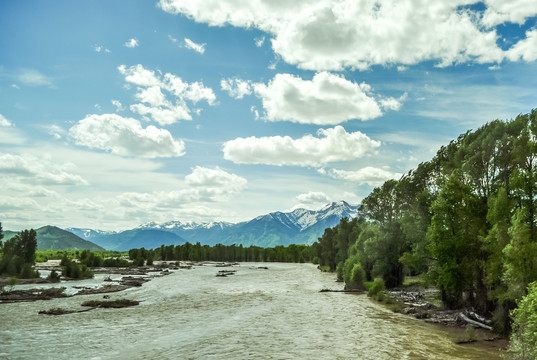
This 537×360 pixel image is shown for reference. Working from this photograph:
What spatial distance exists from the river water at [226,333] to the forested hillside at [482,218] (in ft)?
21.9

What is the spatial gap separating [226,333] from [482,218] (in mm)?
31556

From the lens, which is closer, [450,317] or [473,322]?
[473,322]

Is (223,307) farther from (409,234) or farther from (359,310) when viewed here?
(409,234)

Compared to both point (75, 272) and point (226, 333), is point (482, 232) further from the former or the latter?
point (75, 272)

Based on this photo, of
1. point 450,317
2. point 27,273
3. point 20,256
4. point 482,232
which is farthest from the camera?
point 20,256

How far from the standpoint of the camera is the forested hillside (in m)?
32.3

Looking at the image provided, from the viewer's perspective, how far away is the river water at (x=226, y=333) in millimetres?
33000

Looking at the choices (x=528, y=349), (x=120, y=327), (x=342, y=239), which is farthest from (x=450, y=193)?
(x=342, y=239)

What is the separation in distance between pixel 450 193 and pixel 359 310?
2328cm

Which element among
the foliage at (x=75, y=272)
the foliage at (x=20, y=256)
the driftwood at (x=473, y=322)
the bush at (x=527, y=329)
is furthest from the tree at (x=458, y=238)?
the foliage at (x=20, y=256)

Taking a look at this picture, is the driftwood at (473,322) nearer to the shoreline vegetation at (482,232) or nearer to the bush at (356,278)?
the shoreline vegetation at (482,232)

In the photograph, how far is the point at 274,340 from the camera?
3806 centimetres

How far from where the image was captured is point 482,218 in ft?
139

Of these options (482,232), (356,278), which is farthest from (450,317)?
(356,278)
